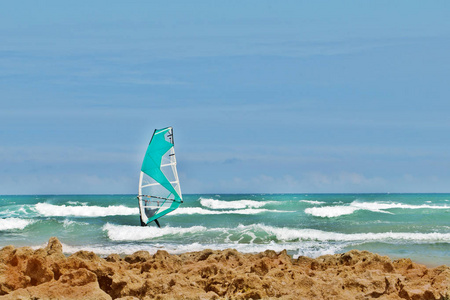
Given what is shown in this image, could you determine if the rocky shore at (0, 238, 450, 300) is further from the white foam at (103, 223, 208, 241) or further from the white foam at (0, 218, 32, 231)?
the white foam at (0, 218, 32, 231)

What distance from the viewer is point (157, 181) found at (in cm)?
2392

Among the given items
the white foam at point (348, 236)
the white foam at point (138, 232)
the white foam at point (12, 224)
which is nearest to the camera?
the white foam at point (348, 236)

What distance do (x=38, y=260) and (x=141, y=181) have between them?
17605mm

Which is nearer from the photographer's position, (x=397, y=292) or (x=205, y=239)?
(x=397, y=292)

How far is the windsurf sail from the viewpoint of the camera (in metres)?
23.6

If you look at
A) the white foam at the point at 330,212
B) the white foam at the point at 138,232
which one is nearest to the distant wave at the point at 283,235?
the white foam at the point at 138,232

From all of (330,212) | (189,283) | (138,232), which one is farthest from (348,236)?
(189,283)

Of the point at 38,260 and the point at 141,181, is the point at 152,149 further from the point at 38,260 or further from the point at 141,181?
the point at 38,260

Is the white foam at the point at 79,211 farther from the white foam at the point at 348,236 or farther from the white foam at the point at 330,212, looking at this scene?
the white foam at the point at 348,236

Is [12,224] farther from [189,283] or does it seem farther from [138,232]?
[189,283]

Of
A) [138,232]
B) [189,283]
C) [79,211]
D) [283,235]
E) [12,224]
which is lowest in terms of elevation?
[79,211]

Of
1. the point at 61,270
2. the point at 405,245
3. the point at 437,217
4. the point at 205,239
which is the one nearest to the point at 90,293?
the point at 61,270

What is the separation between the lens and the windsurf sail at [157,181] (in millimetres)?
23641

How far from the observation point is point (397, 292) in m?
6.05
